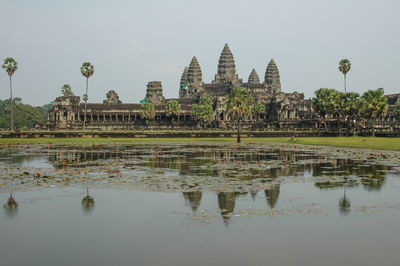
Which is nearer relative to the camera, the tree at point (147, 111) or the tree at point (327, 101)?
the tree at point (327, 101)

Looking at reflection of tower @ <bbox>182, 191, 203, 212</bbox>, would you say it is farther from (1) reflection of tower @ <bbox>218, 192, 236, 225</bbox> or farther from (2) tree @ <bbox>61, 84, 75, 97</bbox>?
(2) tree @ <bbox>61, 84, 75, 97</bbox>

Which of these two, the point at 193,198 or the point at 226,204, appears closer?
the point at 226,204

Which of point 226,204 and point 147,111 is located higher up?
point 147,111

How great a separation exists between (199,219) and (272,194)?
454cm

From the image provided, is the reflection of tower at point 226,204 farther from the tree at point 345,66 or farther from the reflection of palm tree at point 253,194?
the tree at point 345,66

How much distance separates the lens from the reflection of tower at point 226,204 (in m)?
12.5

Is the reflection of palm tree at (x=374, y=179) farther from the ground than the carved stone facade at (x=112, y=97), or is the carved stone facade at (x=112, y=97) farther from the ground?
the carved stone facade at (x=112, y=97)

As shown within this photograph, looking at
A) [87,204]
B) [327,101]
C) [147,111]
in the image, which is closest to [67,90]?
[147,111]

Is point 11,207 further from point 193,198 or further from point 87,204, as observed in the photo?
point 193,198

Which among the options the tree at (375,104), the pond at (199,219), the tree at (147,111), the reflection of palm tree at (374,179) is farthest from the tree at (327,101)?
the pond at (199,219)

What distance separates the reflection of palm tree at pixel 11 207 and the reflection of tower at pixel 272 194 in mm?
7801

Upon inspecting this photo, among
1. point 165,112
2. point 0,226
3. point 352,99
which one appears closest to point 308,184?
point 0,226

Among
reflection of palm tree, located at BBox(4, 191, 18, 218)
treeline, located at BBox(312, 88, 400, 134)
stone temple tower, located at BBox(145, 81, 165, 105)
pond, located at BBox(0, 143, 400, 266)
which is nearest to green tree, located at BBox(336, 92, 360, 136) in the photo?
treeline, located at BBox(312, 88, 400, 134)

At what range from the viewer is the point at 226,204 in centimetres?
1406
